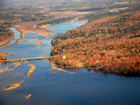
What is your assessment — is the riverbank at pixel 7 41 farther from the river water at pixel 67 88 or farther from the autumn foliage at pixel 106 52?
the river water at pixel 67 88

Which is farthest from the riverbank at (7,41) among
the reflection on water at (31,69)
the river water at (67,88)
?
the reflection on water at (31,69)

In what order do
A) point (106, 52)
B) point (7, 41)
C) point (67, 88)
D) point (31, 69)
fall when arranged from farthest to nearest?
point (7, 41) < point (106, 52) < point (31, 69) < point (67, 88)

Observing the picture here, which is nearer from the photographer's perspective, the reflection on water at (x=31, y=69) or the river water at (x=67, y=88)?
the river water at (x=67, y=88)

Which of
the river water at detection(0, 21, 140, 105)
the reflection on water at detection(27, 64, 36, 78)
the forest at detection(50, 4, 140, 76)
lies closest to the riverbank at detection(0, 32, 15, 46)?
the forest at detection(50, 4, 140, 76)

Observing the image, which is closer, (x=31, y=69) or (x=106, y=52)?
(x=31, y=69)

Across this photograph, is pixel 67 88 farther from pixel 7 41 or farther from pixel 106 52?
pixel 7 41

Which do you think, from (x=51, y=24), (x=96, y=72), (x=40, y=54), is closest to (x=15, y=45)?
(x=40, y=54)

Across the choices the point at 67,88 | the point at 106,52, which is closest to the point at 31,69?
the point at 67,88

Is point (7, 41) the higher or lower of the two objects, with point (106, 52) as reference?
lower

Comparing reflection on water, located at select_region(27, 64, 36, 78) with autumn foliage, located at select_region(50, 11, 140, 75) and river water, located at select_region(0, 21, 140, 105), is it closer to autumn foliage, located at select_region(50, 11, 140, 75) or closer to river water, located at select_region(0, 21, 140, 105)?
river water, located at select_region(0, 21, 140, 105)
